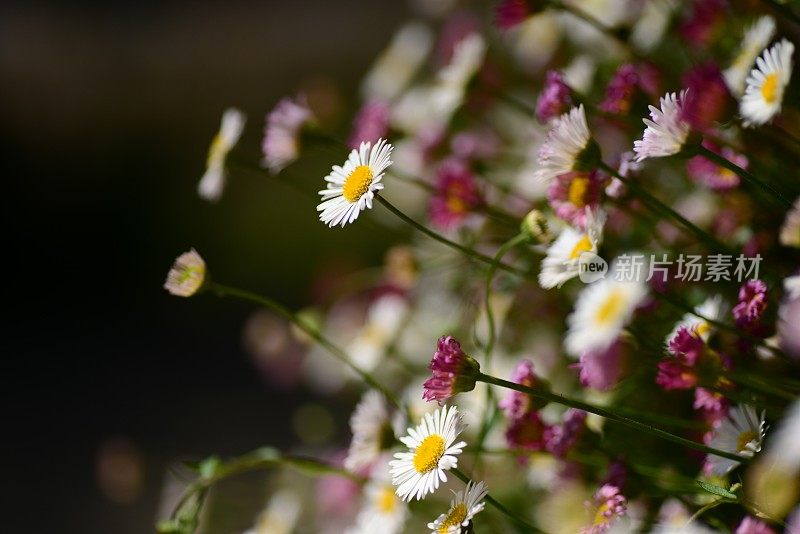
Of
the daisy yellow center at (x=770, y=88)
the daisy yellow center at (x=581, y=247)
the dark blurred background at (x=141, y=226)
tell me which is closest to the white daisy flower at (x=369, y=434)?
the daisy yellow center at (x=581, y=247)

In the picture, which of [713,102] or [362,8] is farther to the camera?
[362,8]

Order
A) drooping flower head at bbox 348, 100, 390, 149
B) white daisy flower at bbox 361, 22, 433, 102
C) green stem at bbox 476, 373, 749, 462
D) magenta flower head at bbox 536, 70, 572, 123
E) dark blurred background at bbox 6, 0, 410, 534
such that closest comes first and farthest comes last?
green stem at bbox 476, 373, 749, 462 < magenta flower head at bbox 536, 70, 572, 123 < drooping flower head at bbox 348, 100, 390, 149 < white daisy flower at bbox 361, 22, 433, 102 < dark blurred background at bbox 6, 0, 410, 534

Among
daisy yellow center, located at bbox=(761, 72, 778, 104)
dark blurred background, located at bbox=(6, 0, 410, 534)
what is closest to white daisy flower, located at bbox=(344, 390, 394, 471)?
daisy yellow center, located at bbox=(761, 72, 778, 104)

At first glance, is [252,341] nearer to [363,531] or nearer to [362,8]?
[363,531]

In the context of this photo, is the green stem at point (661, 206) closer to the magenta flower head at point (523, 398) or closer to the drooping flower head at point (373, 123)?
the magenta flower head at point (523, 398)

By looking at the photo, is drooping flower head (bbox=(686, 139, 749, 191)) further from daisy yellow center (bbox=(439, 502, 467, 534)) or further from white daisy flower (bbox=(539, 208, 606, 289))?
daisy yellow center (bbox=(439, 502, 467, 534))

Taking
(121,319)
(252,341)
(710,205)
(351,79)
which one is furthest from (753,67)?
(121,319)
